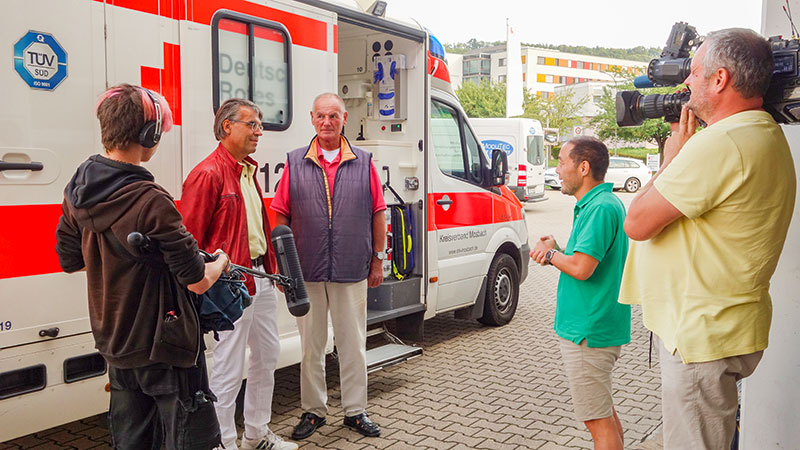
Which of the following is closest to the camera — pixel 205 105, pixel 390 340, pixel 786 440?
pixel 786 440

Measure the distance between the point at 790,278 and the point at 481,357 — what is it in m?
3.68

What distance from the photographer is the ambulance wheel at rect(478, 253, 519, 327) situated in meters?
7.40

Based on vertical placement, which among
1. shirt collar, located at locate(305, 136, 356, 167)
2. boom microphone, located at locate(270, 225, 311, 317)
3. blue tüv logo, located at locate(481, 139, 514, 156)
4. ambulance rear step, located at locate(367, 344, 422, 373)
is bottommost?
ambulance rear step, located at locate(367, 344, 422, 373)

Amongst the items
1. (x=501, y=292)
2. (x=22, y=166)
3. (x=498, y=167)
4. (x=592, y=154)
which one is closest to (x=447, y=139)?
(x=498, y=167)

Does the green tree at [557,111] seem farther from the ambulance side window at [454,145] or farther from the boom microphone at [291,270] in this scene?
the boom microphone at [291,270]

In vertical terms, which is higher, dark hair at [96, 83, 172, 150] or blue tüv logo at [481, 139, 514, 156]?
blue tüv logo at [481, 139, 514, 156]

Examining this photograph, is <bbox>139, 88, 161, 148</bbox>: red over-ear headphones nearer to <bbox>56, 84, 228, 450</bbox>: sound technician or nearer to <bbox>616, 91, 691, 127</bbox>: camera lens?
<bbox>56, 84, 228, 450</bbox>: sound technician

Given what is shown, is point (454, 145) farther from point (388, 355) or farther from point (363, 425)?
point (363, 425)

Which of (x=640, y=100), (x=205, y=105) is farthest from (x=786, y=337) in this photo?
(x=205, y=105)

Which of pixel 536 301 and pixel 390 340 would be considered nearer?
pixel 390 340

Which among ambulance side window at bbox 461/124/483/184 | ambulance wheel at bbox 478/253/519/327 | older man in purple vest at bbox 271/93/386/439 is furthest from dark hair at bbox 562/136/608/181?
ambulance wheel at bbox 478/253/519/327

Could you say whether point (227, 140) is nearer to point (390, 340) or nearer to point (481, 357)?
point (390, 340)

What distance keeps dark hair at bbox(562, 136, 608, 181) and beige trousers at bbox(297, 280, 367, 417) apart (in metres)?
1.76

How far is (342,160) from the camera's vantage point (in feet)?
14.5
